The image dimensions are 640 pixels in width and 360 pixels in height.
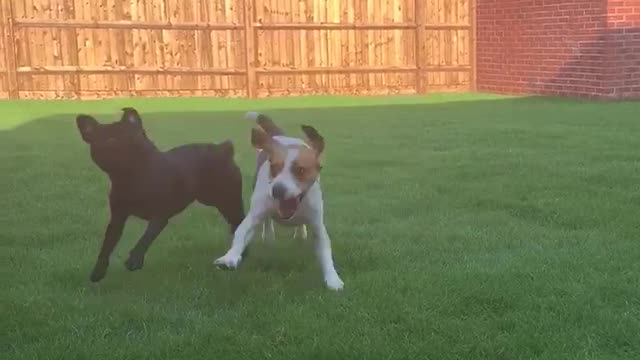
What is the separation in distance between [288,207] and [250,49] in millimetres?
12578

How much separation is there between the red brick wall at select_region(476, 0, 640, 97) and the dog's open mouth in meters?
12.0

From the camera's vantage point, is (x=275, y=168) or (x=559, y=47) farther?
(x=559, y=47)

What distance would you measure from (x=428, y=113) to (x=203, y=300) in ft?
30.8

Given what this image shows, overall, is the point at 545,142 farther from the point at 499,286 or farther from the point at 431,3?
the point at 431,3

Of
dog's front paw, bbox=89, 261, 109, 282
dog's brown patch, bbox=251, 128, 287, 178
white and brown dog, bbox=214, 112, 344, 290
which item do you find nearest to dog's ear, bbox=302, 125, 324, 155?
white and brown dog, bbox=214, 112, 344, 290

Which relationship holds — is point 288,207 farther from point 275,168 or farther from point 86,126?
point 86,126

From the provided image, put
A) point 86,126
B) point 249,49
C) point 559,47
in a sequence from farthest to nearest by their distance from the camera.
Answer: point 249,49 < point 559,47 < point 86,126

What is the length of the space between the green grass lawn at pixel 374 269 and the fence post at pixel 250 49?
8.17 meters

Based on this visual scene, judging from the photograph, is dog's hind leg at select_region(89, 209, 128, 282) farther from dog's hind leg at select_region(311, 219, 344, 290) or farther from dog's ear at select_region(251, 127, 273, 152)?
dog's hind leg at select_region(311, 219, 344, 290)

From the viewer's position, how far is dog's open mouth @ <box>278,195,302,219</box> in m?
3.34

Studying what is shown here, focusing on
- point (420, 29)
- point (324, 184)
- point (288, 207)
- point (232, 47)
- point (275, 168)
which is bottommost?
point (324, 184)

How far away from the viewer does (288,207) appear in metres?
3.35

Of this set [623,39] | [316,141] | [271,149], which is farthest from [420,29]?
[271,149]

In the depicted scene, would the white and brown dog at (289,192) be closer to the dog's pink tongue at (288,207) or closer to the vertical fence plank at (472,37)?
the dog's pink tongue at (288,207)
